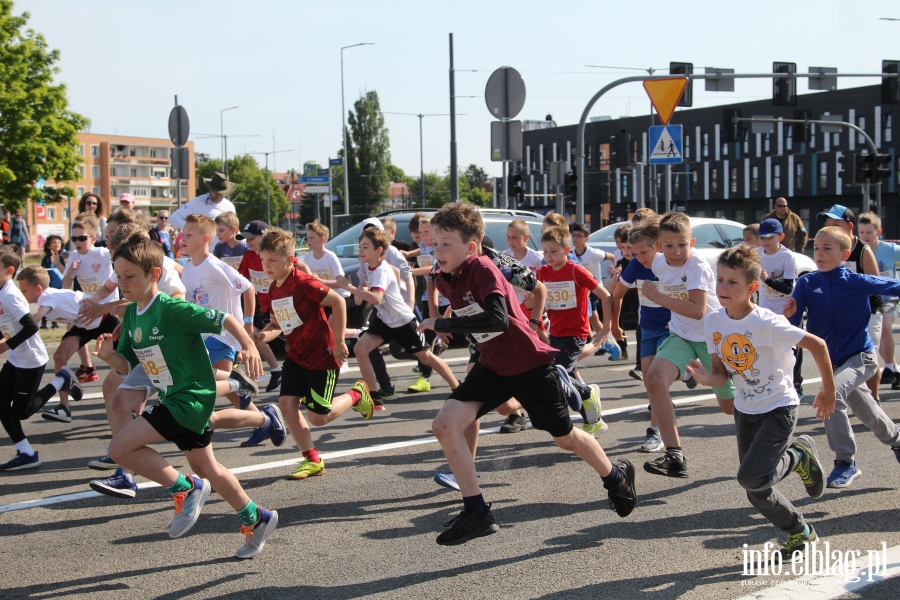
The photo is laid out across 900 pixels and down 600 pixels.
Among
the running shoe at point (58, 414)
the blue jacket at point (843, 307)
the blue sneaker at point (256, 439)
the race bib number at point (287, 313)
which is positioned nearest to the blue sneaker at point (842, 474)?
the blue jacket at point (843, 307)

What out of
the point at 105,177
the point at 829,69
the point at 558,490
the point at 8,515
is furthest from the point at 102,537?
the point at 105,177

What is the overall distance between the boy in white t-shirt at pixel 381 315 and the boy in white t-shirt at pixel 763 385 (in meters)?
4.17

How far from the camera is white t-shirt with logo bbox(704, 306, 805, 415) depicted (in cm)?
468

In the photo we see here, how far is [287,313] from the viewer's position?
6.65m

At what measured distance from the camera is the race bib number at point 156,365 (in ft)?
16.1

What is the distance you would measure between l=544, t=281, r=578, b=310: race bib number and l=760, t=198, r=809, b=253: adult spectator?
190 inches

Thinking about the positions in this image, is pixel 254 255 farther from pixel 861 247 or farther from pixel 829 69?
pixel 829 69

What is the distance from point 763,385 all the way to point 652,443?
2.54 meters

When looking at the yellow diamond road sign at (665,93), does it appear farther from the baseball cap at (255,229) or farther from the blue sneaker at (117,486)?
the blue sneaker at (117,486)

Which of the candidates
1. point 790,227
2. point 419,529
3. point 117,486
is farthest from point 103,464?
point 790,227

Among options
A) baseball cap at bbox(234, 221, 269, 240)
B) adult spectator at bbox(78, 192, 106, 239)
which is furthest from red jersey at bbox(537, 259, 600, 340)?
adult spectator at bbox(78, 192, 106, 239)

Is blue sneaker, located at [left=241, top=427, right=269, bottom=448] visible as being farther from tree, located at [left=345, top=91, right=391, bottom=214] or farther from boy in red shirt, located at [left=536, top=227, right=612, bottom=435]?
tree, located at [left=345, top=91, right=391, bottom=214]

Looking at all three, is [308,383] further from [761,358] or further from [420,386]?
[420,386]

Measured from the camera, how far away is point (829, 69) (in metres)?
24.0
